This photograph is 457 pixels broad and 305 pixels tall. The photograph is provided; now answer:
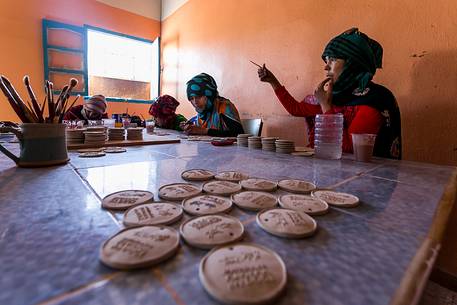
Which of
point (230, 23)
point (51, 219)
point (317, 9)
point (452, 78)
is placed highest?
point (230, 23)

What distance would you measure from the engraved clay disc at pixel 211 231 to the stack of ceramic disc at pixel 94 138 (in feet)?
3.39

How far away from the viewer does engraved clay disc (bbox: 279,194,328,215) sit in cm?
43

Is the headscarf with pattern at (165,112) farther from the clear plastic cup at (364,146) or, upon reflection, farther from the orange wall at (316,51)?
the clear plastic cup at (364,146)

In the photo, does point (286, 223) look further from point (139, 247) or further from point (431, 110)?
point (431, 110)

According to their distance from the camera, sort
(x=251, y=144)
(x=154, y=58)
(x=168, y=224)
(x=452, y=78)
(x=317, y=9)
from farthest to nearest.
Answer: (x=154, y=58) → (x=317, y=9) → (x=452, y=78) → (x=251, y=144) → (x=168, y=224)

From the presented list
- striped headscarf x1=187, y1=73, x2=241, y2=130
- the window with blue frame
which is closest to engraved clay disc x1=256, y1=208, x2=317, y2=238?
striped headscarf x1=187, y1=73, x2=241, y2=130

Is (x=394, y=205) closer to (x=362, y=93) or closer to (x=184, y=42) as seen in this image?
(x=362, y=93)

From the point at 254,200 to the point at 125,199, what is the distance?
0.25 metres

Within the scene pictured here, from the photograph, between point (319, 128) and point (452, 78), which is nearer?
point (319, 128)

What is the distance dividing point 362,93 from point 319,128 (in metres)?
0.58

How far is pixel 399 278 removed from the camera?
255mm

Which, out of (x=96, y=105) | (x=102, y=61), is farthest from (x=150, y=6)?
(x=96, y=105)

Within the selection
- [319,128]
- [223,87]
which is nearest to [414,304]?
[319,128]

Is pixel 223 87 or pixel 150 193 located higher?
pixel 223 87
